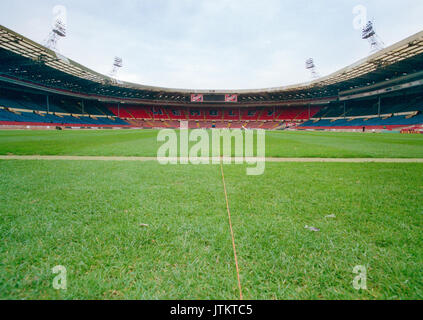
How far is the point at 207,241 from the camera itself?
184 centimetres

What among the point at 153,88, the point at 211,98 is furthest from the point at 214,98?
the point at 153,88

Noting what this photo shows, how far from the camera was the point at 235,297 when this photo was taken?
1258 millimetres

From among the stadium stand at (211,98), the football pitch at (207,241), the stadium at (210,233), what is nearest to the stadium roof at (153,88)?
the stadium stand at (211,98)

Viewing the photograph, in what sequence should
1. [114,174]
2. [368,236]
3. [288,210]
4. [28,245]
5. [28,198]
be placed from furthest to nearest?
1. [114,174]
2. [28,198]
3. [288,210]
4. [368,236]
5. [28,245]

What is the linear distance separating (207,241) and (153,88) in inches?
2240

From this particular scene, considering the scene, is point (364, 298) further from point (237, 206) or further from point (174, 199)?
point (174, 199)

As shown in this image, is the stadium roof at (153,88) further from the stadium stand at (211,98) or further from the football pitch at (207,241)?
the football pitch at (207,241)

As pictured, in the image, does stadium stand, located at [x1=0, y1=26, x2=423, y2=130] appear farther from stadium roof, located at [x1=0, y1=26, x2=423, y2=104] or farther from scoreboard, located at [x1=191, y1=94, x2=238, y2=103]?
scoreboard, located at [x1=191, y1=94, x2=238, y2=103]

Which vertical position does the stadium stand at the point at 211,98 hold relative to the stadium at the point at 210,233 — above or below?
above

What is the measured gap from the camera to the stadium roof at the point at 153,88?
88.1ft

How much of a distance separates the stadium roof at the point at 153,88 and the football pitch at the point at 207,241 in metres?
32.4

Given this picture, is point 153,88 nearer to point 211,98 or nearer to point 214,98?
point 211,98
